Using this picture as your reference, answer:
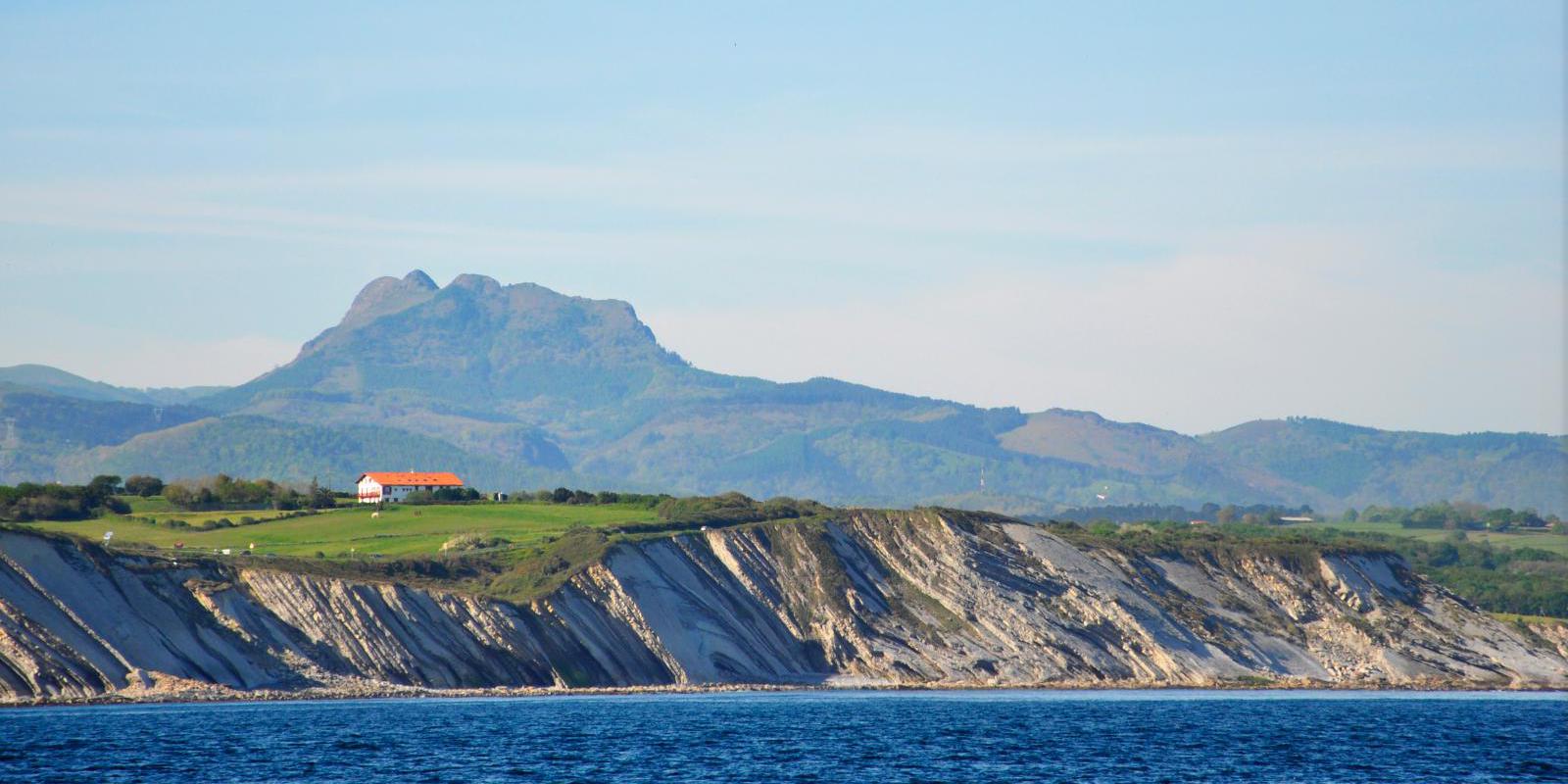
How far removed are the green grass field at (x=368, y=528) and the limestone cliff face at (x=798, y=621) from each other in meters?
15.6

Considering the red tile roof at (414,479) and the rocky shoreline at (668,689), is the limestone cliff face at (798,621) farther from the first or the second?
the red tile roof at (414,479)

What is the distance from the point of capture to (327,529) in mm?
140000

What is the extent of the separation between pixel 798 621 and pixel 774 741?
1908 inches

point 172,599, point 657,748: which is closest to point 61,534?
point 172,599

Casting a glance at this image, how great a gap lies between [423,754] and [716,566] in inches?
2319

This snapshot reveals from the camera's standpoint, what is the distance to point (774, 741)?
266ft

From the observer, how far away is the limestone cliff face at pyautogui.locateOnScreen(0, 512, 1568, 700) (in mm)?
100812

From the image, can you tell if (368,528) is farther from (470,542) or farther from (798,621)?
(798,621)

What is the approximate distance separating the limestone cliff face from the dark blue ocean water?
6621 mm

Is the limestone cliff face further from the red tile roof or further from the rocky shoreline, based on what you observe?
the red tile roof

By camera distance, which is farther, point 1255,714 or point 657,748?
point 1255,714

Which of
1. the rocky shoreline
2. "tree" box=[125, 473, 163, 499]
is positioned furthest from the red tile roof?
the rocky shoreline

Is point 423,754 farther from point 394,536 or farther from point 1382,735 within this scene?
point 394,536

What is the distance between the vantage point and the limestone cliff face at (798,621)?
100812 mm
